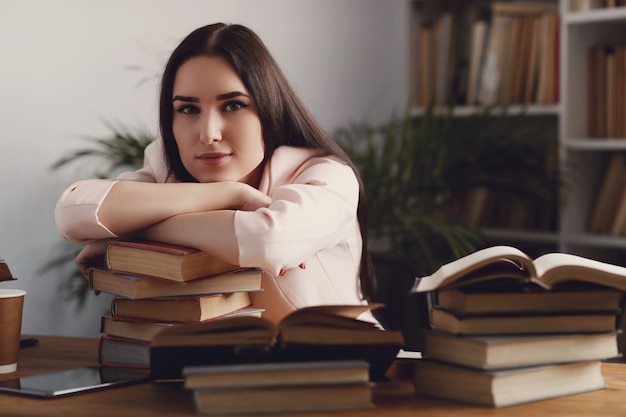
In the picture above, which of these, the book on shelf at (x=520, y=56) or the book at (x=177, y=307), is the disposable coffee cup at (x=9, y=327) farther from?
the book on shelf at (x=520, y=56)

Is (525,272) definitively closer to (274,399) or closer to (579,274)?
(579,274)

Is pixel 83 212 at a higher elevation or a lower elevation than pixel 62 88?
lower

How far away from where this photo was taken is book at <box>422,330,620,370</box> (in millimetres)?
1067

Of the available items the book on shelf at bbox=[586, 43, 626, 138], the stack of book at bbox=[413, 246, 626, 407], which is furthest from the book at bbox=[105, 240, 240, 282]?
the book on shelf at bbox=[586, 43, 626, 138]

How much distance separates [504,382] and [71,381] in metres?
0.57

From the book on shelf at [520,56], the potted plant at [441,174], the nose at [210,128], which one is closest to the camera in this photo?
the nose at [210,128]

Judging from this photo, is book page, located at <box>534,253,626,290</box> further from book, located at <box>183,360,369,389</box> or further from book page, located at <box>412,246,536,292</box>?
book, located at <box>183,360,369,389</box>

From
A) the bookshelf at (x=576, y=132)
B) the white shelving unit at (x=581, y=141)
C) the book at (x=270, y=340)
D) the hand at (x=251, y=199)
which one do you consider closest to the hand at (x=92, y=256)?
the hand at (x=251, y=199)

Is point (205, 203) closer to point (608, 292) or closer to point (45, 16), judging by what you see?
point (608, 292)

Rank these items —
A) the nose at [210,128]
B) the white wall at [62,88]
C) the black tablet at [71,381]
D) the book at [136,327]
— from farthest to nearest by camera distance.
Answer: the white wall at [62,88] < the nose at [210,128] < the book at [136,327] < the black tablet at [71,381]

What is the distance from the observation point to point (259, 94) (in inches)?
61.8

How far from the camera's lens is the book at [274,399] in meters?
1.02

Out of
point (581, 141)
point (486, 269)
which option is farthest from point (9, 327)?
point (581, 141)

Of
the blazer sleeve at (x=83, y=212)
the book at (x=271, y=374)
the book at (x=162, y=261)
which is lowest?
the book at (x=271, y=374)
